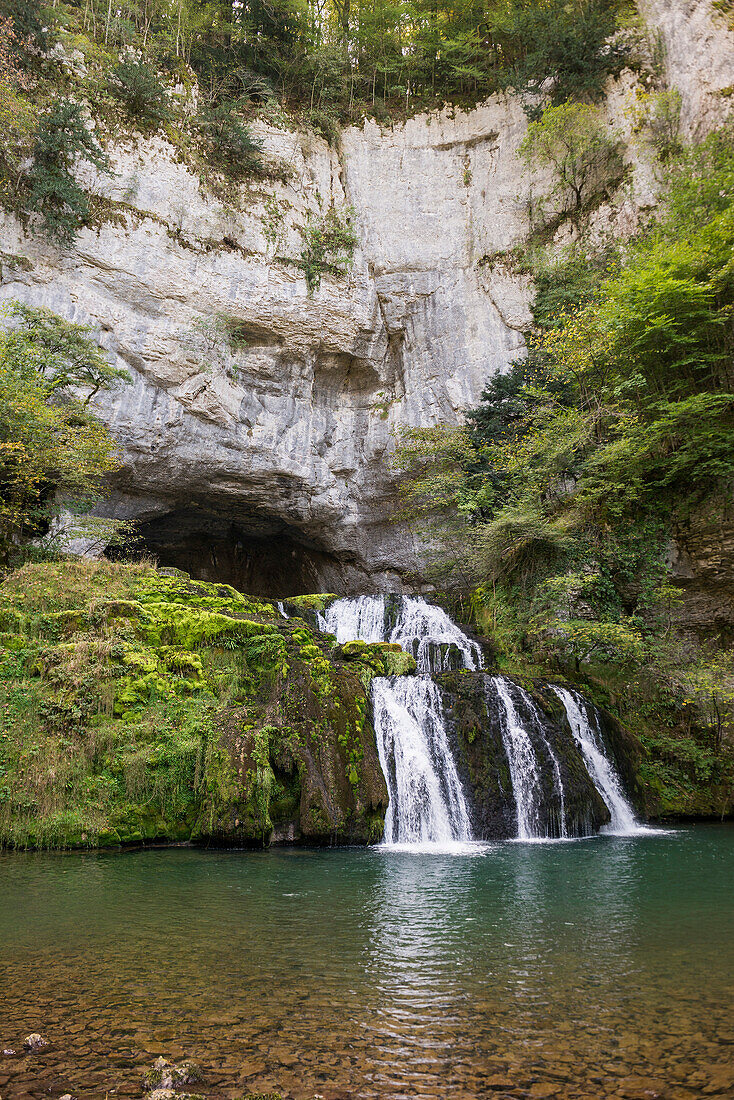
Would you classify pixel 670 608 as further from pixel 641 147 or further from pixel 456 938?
pixel 641 147

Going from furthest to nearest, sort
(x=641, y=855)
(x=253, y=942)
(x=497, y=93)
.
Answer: (x=497, y=93) → (x=641, y=855) → (x=253, y=942)

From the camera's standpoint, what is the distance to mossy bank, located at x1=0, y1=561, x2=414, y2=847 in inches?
297

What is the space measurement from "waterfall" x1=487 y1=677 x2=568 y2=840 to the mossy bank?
2229 millimetres

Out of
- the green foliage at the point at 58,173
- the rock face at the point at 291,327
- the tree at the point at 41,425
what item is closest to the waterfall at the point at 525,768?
the tree at the point at 41,425

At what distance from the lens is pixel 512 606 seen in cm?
1460

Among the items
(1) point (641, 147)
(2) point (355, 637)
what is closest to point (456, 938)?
(2) point (355, 637)

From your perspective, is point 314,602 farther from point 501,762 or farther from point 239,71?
point 239,71

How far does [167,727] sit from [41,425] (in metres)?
6.61

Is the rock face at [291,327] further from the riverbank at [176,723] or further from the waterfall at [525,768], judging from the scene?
the waterfall at [525,768]

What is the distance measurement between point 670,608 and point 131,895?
1122 centimetres

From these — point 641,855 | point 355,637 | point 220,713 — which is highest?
point 355,637

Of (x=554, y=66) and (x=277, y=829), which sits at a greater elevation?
(x=554, y=66)

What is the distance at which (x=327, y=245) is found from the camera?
19484mm

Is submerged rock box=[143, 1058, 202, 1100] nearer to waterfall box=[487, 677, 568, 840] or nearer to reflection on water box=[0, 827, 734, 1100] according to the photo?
reflection on water box=[0, 827, 734, 1100]
